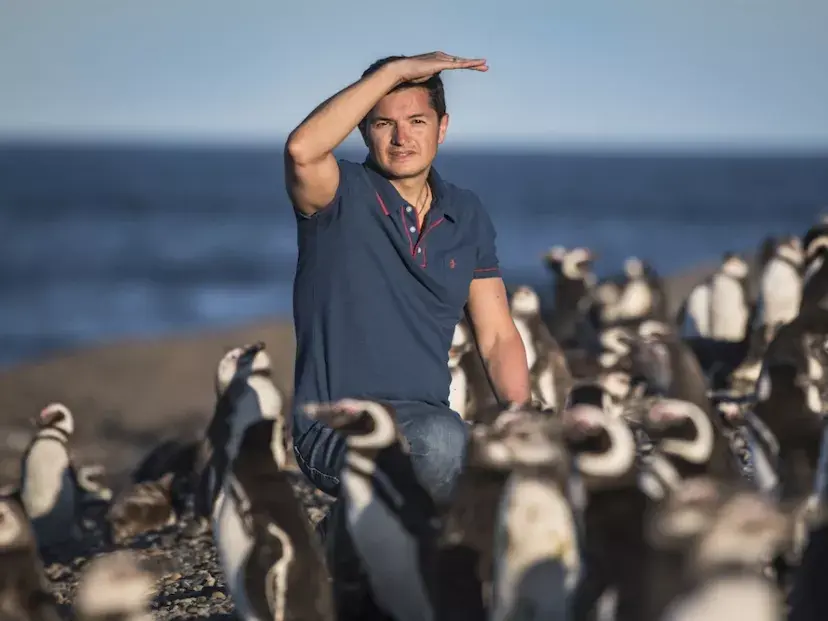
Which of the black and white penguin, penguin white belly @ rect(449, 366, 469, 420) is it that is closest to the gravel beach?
penguin white belly @ rect(449, 366, 469, 420)

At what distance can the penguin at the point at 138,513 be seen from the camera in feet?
23.3

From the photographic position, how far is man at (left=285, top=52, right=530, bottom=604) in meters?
4.38

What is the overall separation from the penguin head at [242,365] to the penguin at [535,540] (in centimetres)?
384

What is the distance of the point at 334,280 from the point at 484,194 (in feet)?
234

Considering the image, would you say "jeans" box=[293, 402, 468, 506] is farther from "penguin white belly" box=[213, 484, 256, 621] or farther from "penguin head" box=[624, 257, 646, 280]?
"penguin head" box=[624, 257, 646, 280]

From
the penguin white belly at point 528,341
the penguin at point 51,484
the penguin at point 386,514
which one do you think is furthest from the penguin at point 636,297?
the penguin at point 386,514

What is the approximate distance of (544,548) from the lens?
12.0 feet

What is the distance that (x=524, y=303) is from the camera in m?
9.55

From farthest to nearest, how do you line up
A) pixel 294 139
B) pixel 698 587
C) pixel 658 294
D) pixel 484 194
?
pixel 484 194, pixel 658 294, pixel 294 139, pixel 698 587

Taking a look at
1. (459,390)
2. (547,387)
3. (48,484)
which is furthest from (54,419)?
(547,387)

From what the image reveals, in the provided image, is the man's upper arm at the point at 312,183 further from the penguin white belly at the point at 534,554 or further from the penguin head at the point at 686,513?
the penguin head at the point at 686,513

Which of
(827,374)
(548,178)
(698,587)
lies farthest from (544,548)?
(548,178)

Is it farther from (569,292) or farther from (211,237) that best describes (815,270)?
(211,237)

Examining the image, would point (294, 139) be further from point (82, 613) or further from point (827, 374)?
point (827, 374)
